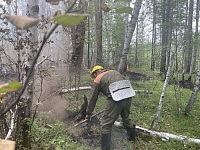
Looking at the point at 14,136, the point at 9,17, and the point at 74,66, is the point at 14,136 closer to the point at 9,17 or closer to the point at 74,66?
the point at 9,17

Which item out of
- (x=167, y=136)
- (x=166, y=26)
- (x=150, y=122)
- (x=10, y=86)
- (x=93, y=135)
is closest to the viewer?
(x=10, y=86)

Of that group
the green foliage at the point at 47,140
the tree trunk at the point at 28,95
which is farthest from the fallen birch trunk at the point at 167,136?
the tree trunk at the point at 28,95

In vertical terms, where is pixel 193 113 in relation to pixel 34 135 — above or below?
below

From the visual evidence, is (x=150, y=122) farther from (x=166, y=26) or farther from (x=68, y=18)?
(x=68, y=18)

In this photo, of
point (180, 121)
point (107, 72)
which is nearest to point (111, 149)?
point (107, 72)

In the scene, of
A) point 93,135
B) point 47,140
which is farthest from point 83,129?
point 47,140

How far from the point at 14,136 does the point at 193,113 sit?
6058 mm

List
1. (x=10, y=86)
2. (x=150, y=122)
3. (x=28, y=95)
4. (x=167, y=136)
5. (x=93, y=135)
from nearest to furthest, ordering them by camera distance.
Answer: (x=10, y=86)
(x=28, y=95)
(x=167, y=136)
(x=93, y=135)
(x=150, y=122)

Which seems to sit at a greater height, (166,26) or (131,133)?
(166,26)

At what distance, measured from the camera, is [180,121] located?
21.7ft

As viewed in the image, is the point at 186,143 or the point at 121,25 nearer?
the point at 186,143

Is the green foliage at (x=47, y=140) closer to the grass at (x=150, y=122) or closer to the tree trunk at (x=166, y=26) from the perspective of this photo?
the grass at (x=150, y=122)

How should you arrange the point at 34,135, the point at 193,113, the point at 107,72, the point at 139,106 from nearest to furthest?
the point at 34,135 < the point at 107,72 < the point at 193,113 < the point at 139,106

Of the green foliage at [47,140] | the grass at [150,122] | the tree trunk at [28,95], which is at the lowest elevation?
the grass at [150,122]
